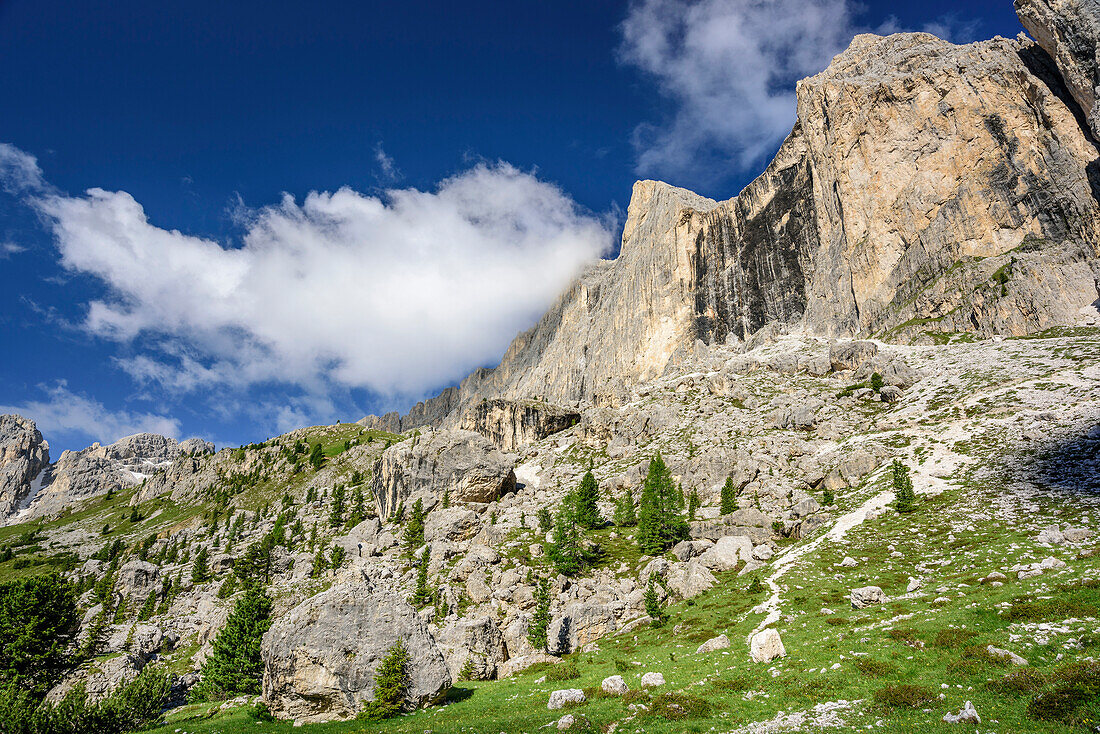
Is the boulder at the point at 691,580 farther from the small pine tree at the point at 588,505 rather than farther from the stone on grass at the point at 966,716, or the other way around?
the stone on grass at the point at 966,716

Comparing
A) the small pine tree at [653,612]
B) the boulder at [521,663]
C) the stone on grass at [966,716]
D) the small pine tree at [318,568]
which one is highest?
the small pine tree at [318,568]

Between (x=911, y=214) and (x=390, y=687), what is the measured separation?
603ft

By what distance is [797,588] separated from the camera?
46156 millimetres

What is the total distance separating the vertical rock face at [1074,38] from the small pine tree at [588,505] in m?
132

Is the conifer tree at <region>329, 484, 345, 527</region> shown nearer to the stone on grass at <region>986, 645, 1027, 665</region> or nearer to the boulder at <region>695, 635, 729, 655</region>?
the boulder at <region>695, 635, 729, 655</region>

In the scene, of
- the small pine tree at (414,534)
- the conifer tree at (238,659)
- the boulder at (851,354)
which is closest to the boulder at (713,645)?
the conifer tree at (238,659)

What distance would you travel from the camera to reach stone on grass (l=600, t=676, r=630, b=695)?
26695 millimetres

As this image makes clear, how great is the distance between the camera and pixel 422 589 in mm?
65000

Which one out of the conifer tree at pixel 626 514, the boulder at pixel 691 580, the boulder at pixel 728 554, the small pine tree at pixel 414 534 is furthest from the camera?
the small pine tree at pixel 414 534

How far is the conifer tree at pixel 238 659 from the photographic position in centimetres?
4472

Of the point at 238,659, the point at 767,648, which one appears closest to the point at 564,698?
the point at 767,648

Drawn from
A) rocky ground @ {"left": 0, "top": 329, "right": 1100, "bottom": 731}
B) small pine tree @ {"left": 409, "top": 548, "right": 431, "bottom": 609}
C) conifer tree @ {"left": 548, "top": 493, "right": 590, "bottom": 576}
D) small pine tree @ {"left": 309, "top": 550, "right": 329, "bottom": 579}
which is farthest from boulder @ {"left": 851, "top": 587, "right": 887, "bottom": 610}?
small pine tree @ {"left": 309, "top": 550, "right": 329, "bottom": 579}

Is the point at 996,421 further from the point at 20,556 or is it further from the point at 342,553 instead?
the point at 20,556

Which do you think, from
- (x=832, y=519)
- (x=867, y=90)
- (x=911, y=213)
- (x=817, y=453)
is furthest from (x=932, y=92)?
(x=832, y=519)
